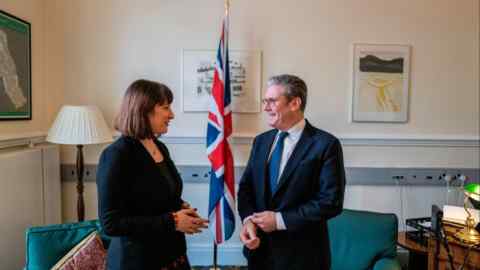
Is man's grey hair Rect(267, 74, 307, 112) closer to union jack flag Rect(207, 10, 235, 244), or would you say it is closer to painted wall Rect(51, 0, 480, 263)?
union jack flag Rect(207, 10, 235, 244)

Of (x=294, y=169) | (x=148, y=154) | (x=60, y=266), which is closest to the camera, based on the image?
(x=148, y=154)

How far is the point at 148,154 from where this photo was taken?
131cm

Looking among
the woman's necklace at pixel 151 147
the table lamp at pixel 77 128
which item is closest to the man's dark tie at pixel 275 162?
the woman's necklace at pixel 151 147

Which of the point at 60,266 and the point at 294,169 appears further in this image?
the point at 60,266

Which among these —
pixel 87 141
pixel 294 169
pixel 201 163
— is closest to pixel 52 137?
pixel 87 141

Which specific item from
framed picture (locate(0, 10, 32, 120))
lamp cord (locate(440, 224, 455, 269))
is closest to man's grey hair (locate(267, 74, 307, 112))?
lamp cord (locate(440, 224, 455, 269))

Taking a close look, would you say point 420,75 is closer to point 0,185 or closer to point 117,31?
point 117,31

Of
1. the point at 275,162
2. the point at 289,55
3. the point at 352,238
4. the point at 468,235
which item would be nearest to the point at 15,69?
the point at 275,162

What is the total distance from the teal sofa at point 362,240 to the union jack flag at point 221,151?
2.49 feet

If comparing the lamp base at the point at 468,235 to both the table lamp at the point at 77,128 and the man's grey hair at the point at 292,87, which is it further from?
the table lamp at the point at 77,128

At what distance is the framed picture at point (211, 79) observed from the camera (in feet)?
9.15

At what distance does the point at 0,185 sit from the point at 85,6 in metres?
Result: 1.53

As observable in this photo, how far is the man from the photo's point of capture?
141cm

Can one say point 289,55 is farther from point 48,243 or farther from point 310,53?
point 48,243
